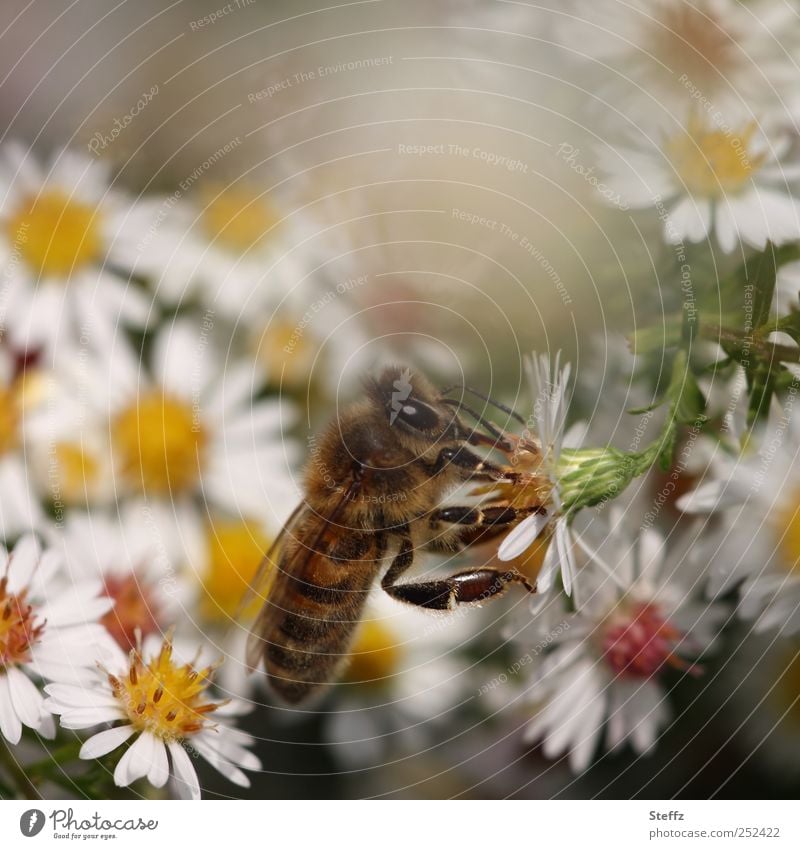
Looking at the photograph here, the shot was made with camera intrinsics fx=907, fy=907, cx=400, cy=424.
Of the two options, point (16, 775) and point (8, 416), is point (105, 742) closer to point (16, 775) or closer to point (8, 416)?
point (16, 775)

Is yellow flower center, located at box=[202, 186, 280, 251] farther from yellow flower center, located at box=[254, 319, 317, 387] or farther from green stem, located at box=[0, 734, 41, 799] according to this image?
green stem, located at box=[0, 734, 41, 799]

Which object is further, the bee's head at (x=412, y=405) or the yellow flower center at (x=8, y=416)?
the yellow flower center at (x=8, y=416)

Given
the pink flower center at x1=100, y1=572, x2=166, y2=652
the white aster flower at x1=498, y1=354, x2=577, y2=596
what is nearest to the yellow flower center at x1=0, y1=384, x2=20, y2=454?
the pink flower center at x1=100, y1=572, x2=166, y2=652

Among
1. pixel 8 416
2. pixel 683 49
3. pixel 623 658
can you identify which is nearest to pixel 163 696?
pixel 8 416

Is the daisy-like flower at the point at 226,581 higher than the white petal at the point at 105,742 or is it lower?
higher

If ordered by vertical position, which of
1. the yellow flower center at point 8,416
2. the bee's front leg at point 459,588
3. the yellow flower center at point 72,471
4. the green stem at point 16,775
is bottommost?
the green stem at point 16,775

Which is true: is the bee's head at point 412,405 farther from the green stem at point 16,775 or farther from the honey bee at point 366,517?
the green stem at point 16,775

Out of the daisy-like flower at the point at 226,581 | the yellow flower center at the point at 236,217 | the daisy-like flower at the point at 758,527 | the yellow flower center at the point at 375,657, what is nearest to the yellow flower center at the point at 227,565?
the daisy-like flower at the point at 226,581
